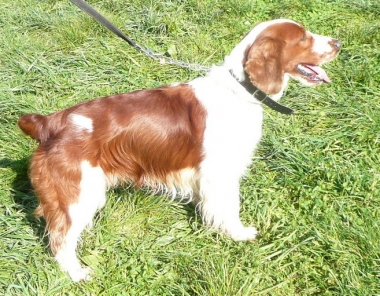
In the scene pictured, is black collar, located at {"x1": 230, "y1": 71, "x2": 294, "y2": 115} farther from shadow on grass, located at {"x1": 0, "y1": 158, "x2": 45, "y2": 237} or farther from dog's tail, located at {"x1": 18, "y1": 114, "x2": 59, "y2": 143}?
shadow on grass, located at {"x1": 0, "y1": 158, "x2": 45, "y2": 237}

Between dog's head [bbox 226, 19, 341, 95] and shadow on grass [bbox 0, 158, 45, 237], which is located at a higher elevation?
dog's head [bbox 226, 19, 341, 95]

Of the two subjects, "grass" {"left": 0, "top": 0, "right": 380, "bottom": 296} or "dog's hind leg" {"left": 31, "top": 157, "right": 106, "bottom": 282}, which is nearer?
"dog's hind leg" {"left": 31, "top": 157, "right": 106, "bottom": 282}

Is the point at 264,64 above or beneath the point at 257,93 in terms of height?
above

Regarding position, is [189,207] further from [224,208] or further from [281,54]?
[281,54]

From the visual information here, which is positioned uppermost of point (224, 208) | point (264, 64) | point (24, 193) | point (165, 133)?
point (264, 64)

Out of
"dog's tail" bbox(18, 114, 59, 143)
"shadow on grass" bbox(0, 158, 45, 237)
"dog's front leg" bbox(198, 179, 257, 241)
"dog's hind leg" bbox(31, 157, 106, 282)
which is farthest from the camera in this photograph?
"shadow on grass" bbox(0, 158, 45, 237)

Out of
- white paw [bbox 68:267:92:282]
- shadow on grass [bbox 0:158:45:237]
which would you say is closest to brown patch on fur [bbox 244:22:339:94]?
white paw [bbox 68:267:92:282]

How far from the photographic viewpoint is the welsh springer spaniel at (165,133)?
300 centimetres

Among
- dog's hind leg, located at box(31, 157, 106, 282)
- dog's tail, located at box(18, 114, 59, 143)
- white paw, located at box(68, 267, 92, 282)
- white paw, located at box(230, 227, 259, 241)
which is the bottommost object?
white paw, located at box(68, 267, 92, 282)

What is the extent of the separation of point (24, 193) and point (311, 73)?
2.39 meters

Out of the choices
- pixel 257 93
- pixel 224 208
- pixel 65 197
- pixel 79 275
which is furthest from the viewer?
pixel 224 208

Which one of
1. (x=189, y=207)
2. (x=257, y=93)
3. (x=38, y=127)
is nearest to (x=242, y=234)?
(x=189, y=207)

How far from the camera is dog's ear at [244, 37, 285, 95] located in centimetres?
299

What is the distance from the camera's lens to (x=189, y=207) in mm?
3848
